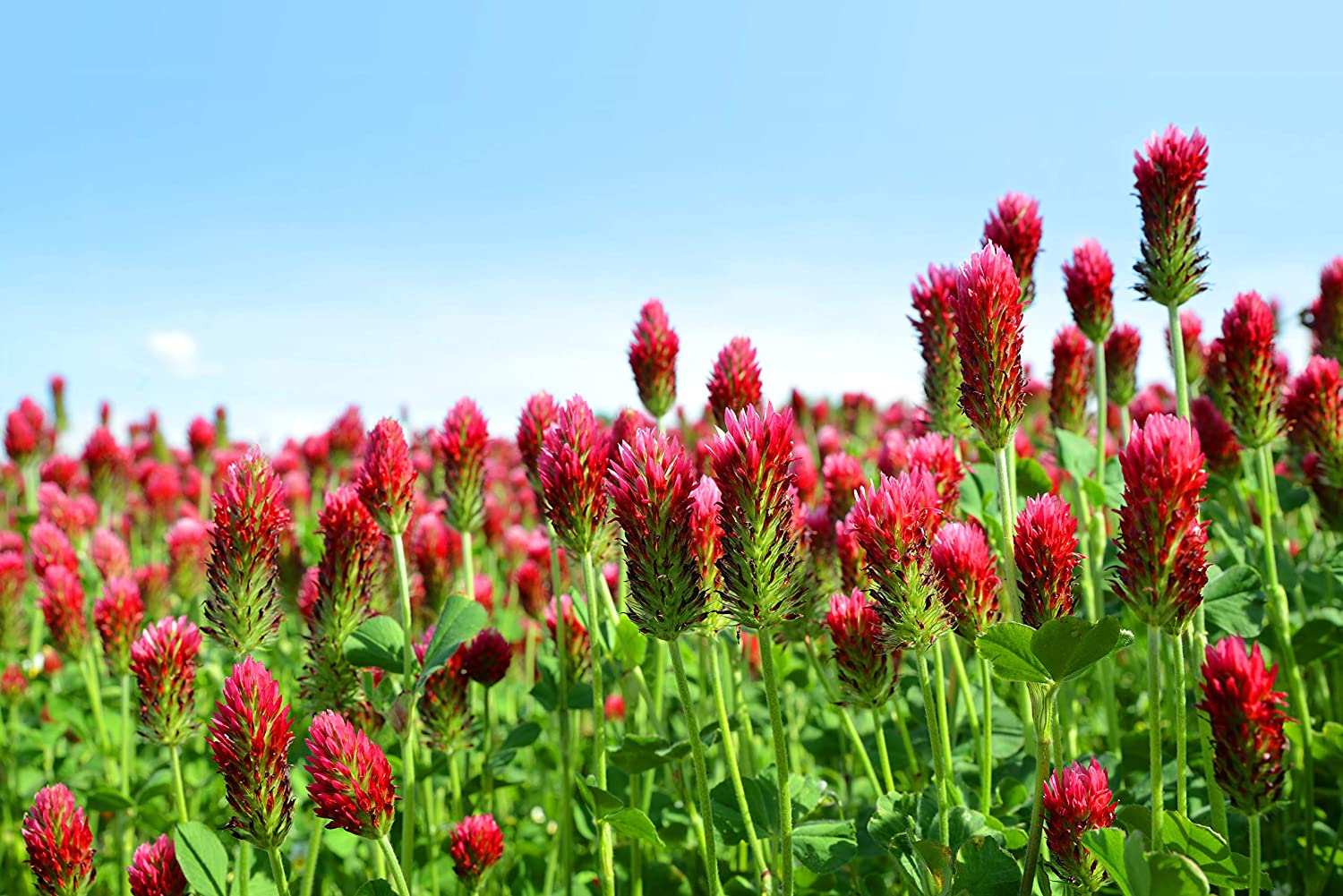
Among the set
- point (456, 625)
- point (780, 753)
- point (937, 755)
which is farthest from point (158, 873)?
point (937, 755)

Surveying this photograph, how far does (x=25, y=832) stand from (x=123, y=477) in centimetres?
423

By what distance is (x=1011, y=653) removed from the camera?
1.43m

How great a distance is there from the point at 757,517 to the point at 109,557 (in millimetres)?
3326

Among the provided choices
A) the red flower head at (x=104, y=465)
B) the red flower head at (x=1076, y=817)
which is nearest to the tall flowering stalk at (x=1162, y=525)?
the red flower head at (x=1076, y=817)

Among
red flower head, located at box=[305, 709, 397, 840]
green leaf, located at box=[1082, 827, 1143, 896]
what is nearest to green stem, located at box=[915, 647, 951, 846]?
green leaf, located at box=[1082, 827, 1143, 896]

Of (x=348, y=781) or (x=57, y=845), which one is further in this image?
(x=57, y=845)

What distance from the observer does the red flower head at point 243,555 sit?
6.01 feet

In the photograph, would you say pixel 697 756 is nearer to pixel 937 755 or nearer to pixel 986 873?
pixel 937 755

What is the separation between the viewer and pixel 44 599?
3.21 metres

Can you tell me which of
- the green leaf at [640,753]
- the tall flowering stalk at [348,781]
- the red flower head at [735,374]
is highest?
the red flower head at [735,374]

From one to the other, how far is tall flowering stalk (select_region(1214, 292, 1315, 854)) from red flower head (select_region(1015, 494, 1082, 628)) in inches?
44.1

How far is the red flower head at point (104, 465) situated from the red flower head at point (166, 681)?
12.1ft

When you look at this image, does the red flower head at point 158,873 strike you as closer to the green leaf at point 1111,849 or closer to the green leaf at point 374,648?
the green leaf at point 374,648

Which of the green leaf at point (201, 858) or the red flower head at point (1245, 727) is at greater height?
the red flower head at point (1245, 727)
